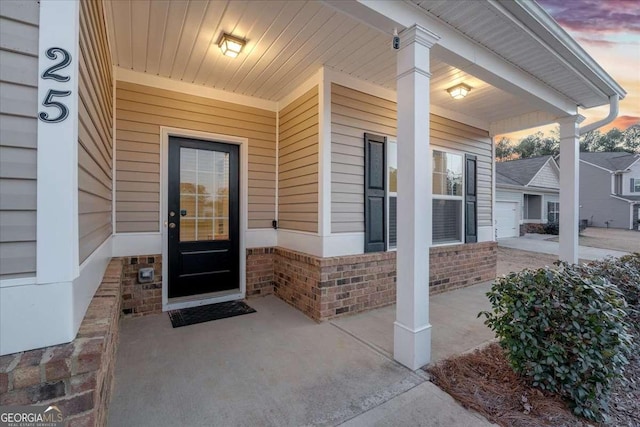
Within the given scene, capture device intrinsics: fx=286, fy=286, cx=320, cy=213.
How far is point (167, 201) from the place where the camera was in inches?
140

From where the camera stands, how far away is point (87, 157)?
60.8 inches

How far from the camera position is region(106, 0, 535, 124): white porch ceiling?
7.79ft


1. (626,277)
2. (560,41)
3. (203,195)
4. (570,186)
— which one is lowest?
(626,277)

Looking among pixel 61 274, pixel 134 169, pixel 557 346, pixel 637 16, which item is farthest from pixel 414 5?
pixel 637 16

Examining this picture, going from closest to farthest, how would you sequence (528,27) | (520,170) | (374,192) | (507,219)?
1. (528,27)
2. (374,192)
3. (507,219)
4. (520,170)

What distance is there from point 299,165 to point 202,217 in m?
1.48

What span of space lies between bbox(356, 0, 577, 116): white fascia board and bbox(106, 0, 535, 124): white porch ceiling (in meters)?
0.45

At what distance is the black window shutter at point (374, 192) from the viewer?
3.70 metres

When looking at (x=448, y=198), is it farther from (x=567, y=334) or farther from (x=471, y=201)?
(x=567, y=334)

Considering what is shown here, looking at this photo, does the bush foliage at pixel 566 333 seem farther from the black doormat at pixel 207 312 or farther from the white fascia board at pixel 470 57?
the black doormat at pixel 207 312

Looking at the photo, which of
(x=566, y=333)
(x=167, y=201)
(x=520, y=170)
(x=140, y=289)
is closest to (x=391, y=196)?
(x=566, y=333)

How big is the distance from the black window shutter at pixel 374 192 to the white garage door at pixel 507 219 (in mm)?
10081

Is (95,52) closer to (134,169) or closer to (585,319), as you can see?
(134,169)

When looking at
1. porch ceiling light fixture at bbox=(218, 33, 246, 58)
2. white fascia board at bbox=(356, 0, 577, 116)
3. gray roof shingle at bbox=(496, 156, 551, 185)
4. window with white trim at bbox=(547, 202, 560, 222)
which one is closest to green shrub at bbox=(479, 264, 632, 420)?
white fascia board at bbox=(356, 0, 577, 116)
